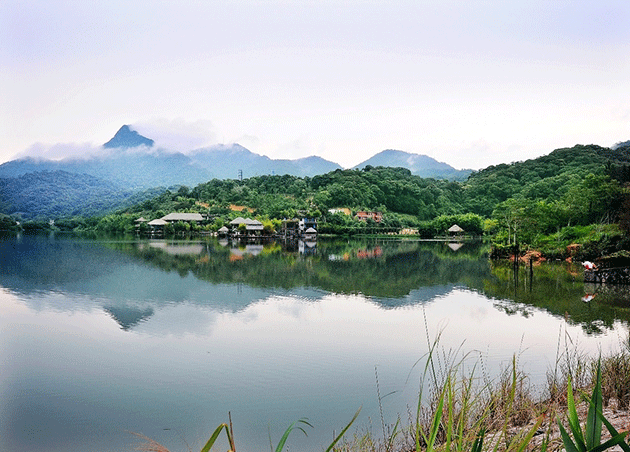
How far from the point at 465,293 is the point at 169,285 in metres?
7.13

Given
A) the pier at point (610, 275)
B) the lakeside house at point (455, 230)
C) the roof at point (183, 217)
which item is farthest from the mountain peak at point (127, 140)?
the pier at point (610, 275)

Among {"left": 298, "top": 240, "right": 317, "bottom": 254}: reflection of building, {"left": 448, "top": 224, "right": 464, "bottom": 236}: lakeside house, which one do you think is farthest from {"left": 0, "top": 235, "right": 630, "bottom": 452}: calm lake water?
{"left": 448, "top": 224, "right": 464, "bottom": 236}: lakeside house

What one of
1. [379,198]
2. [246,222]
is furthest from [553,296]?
[379,198]

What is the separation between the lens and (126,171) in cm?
12850

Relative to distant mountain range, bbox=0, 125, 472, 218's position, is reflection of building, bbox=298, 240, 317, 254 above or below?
below

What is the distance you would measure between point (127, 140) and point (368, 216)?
11842 centimetres

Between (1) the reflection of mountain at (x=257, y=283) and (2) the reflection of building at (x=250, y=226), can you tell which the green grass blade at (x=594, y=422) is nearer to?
(1) the reflection of mountain at (x=257, y=283)

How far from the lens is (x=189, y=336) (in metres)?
7.29

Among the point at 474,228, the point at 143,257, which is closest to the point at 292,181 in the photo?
the point at 474,228

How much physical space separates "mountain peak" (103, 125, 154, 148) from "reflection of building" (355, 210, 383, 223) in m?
113

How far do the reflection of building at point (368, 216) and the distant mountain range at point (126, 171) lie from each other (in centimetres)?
2797

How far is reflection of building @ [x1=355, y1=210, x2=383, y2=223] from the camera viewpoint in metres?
48.5

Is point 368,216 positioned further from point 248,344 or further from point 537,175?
point 248,344

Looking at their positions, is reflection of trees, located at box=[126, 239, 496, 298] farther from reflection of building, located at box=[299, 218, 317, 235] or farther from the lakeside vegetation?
reflection of building, located at box=[299, 218, 317, 235]
